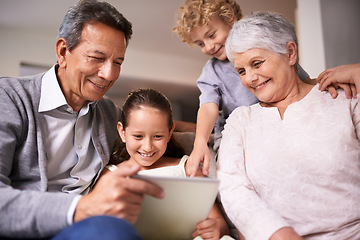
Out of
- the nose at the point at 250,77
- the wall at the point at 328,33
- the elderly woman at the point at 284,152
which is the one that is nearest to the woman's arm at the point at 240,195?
the elderly woman at the point at 284,152

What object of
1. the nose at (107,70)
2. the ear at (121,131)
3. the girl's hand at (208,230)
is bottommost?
the girl's hand at (208,230)

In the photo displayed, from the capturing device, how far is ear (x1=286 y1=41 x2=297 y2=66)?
4.29 ft

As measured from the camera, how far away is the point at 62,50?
133cm

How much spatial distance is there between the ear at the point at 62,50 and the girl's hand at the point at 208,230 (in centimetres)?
84

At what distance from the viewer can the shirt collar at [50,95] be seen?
1.20m

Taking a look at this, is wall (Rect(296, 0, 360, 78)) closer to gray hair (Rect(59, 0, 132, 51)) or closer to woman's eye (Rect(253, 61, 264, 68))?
woman's eye (Rect(253, 61, 264, 68))

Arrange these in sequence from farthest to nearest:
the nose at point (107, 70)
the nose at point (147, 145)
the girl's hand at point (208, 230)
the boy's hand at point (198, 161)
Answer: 1. the nose at point (147, 145)
2. the nose at point (107, 70)
3. the boy's hand at point (198, 161)
4. the girl's hand at point (208, 230)

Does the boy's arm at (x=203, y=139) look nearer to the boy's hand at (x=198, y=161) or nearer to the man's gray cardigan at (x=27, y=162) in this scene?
the boy's hand at (x=198, y=161)

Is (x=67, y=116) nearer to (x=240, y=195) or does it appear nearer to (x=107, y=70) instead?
(x=107, y=70)

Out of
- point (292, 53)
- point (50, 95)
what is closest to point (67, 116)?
point (50, 95)

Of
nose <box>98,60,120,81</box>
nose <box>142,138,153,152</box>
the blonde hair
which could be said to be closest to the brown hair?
nose <box>142,138,153,152</box>

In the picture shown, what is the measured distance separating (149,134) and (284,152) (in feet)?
1.93

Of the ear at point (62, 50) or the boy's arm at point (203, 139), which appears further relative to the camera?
→ the ear at point (62, 50)

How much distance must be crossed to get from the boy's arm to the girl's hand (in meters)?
0.20
